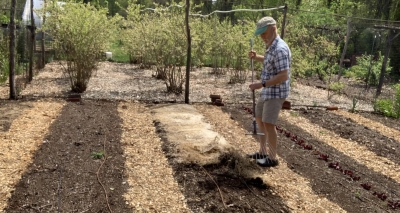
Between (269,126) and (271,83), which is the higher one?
(271,83)

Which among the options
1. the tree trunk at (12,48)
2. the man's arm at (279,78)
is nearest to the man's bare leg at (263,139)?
the man's arm at (279,78)

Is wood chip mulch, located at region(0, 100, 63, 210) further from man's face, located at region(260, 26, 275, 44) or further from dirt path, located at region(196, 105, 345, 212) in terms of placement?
man's face, located at region(260, 26, 275, 44)

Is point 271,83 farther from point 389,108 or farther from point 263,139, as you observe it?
point 389,108

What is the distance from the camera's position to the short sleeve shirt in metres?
3.71

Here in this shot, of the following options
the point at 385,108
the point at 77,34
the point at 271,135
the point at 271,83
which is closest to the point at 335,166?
the point at 271,135

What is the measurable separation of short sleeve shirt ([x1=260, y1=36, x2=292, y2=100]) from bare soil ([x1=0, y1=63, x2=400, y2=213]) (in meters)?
0.80

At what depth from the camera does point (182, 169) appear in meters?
3.82

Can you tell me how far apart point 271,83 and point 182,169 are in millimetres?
1252

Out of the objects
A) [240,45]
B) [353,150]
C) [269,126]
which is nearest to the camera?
[269,126]

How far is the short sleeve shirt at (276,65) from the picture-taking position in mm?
3713

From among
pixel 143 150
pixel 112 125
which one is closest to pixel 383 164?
pixel 143 150

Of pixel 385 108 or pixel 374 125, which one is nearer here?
pixel 374 125

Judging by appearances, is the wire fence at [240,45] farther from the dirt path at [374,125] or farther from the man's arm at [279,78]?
the man's arm at [279,78]

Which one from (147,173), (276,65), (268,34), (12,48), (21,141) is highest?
(268,34)
